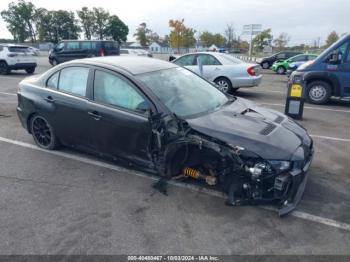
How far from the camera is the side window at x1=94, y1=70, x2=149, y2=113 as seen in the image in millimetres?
3695

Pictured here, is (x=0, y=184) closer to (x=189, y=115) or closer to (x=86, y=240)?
(x=86, y=240)

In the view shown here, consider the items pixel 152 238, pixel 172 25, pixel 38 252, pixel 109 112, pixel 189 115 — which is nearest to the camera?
pixel 38 252

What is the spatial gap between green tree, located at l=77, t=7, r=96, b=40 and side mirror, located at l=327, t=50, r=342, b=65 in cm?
8598

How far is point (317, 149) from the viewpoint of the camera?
Result: 5.15 metres

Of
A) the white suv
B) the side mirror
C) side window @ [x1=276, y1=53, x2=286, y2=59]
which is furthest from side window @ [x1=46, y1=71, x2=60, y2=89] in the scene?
side window @ [x1=276, y1=53, x2=286, y2=59]

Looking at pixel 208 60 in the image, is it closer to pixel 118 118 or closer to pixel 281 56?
pixel 118 118

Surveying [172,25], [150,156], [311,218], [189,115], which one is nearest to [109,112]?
[150,156]

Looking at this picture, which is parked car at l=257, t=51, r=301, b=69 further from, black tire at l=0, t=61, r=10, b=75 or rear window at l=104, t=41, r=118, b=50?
black tire at l=0, t=61, r=10, b=75

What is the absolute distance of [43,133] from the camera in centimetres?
498

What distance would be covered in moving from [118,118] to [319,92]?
743 centimetres

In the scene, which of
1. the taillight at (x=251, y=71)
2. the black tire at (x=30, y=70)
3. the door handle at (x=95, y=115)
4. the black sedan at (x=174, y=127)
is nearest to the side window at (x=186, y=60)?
the taillight at (x=251, y=71)

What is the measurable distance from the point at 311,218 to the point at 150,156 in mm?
1947

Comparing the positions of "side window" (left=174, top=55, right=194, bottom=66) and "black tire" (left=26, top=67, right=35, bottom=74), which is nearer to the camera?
"side window" (left=174, top=55, right=194, bottom=66)

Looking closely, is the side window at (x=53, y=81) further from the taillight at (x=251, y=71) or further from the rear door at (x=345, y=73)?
the rear door at (x=345, y=73)
